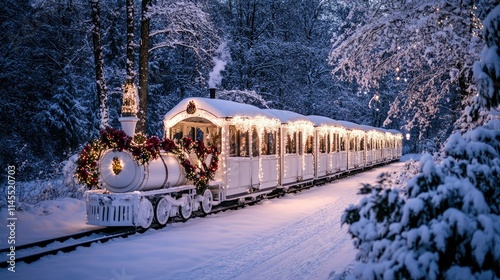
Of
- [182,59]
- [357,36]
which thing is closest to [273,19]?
[182,59]

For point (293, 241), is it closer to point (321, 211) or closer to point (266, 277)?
point (266, 277)

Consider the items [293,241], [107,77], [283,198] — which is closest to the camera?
[293,241]

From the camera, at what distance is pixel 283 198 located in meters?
16.5

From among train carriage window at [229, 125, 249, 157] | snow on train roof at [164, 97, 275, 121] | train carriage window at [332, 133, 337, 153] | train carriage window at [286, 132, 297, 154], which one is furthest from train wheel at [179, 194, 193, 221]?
train carriage window at [332, 133, 337, 153]

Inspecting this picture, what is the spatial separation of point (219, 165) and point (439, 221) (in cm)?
976

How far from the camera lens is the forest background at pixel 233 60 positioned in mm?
8516

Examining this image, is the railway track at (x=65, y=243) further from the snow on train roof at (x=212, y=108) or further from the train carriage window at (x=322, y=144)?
the train carriage window at (x=322, y=144)

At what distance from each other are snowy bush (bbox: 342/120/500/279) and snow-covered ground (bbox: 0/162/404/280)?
903mm

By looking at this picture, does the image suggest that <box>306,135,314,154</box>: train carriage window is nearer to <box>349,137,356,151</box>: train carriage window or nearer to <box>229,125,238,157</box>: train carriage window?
<box>229,125,238,157</box>: train carriage window

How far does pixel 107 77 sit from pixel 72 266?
20.2 metres

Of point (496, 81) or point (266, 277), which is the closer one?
point (496, 81)

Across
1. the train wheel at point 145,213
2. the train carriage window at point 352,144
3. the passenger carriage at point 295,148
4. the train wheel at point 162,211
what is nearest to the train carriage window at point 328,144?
the passenger carriage at point 295,148

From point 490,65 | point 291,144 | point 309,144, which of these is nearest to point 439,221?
point 490,65

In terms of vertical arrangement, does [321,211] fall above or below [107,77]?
below
